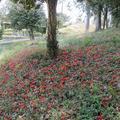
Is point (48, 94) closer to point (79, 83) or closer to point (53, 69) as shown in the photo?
point (79, 83)

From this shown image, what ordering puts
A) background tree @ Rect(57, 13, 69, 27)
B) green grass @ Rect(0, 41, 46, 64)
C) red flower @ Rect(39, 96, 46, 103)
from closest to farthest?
red flower @ Rect(39, 96, 46, 103)
green grass @ Rect(0, 41, 46, 64)
background tree @ Rect(57, 13, 69, 27)

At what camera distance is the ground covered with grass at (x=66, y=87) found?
534cm

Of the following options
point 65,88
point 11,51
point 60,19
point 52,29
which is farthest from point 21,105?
point 60,19

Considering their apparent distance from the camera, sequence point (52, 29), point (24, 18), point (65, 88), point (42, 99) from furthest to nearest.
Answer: point (24, 18) → point (52, 29) → point (65, 88) → point (42, 99)

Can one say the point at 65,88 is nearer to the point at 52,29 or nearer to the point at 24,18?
the point at 52,29

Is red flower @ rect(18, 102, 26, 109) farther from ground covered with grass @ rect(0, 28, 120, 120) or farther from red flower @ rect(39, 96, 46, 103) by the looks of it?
red flower @ rect(39, 96, 46, 103)

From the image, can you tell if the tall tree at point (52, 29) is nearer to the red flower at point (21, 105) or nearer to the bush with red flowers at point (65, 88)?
the bush with red flowers at point (65, 88)

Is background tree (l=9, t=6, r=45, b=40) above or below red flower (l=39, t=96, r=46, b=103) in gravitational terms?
above

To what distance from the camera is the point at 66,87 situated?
6.55m

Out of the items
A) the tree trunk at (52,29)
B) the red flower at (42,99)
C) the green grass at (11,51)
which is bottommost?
the red flower at (42,99)

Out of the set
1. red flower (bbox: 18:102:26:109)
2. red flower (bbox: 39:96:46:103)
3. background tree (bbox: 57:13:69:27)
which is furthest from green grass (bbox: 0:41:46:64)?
background tree (bbox: 57:13:69:27)

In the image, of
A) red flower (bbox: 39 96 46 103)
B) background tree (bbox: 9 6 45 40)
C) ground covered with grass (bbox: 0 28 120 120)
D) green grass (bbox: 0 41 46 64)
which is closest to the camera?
ground covered with grass (bbox: 0 28 120 120)

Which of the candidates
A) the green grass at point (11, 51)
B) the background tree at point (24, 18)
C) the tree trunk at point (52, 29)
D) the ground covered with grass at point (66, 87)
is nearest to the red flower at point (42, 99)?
the ground covered with grass at point (66, 87)

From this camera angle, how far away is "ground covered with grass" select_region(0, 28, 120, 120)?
17.5 ft
